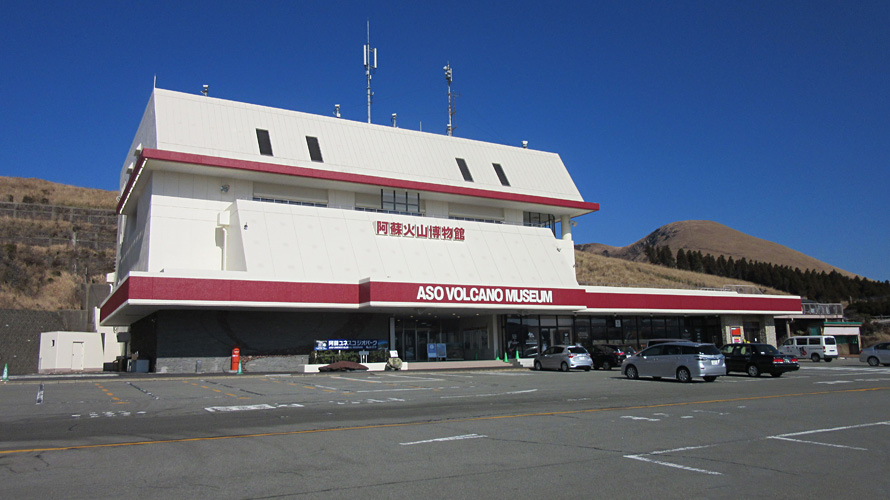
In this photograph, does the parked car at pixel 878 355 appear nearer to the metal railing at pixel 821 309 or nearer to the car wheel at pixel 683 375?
the car wheel at pixel 683 375

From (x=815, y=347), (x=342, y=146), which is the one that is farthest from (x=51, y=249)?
(x=815, y=347)

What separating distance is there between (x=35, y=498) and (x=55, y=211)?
79.0m

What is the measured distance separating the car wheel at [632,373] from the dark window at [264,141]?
943 inches

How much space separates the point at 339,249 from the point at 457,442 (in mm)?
27561

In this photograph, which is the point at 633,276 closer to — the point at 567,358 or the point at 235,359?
the point at 567,358

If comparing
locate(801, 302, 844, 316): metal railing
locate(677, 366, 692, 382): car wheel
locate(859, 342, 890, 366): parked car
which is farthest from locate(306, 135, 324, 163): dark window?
locate(801, 302, 844, 316): metal railing

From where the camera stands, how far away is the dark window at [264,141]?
39.2m

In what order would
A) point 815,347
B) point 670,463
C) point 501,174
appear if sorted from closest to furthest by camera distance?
point 670,463
point 815,347
point 501,174

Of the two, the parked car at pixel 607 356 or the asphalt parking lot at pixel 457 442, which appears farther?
the parked car at pixel 607 356

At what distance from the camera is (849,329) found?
57.8 m

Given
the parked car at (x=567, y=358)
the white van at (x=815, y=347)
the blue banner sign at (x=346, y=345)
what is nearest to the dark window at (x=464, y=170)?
the blue banner sign at (x=346, y=345)

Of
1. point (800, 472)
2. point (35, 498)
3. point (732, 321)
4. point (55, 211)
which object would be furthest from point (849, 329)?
point (55, 211)

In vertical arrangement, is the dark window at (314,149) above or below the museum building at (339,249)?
above

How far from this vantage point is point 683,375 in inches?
1006
